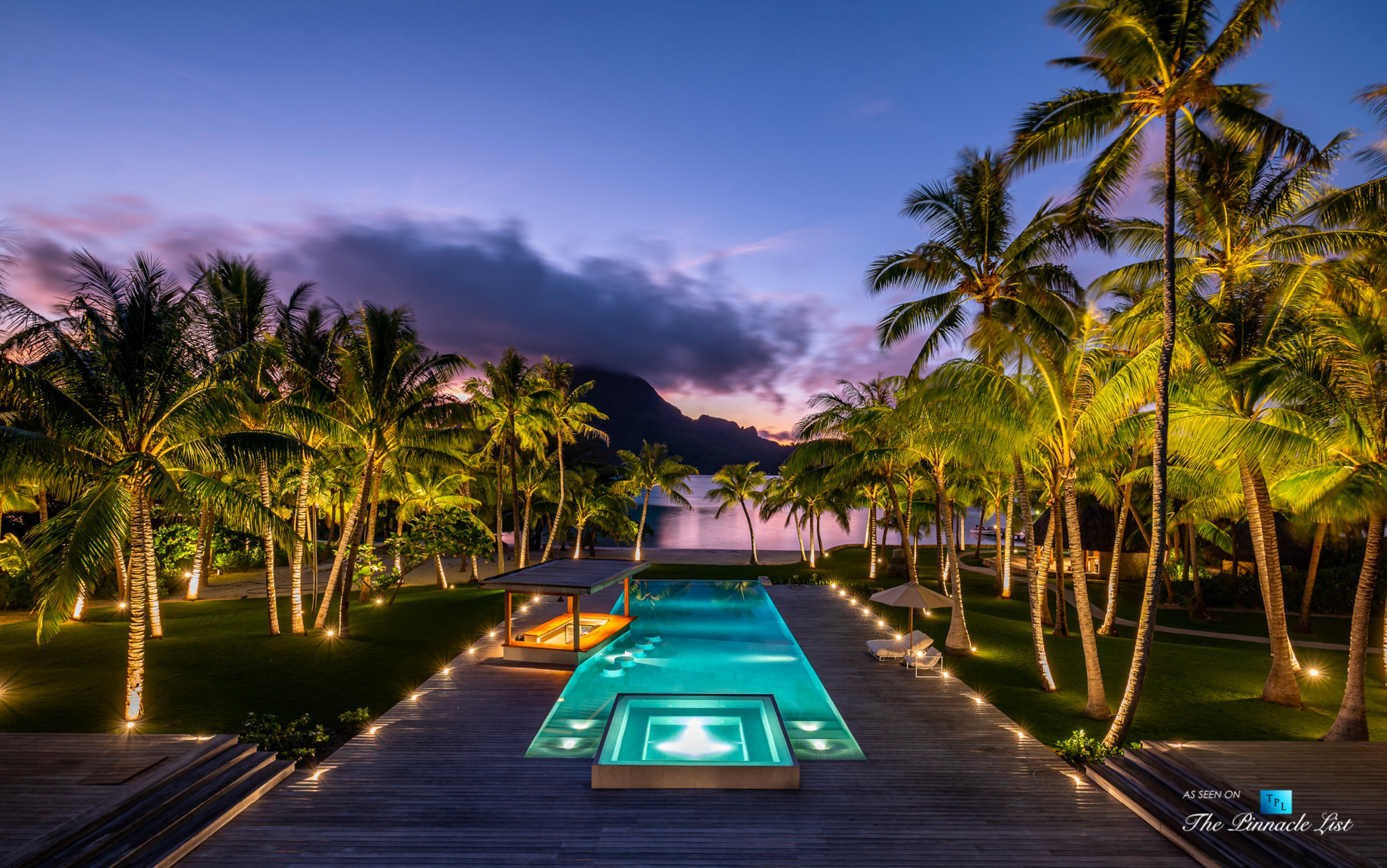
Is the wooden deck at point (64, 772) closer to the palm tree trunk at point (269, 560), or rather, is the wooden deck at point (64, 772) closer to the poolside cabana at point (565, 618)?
the poolside cabana at point (565, 618)

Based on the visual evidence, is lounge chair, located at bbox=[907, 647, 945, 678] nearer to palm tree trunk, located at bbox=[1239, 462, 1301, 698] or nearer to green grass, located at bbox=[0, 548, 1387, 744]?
green grass, located at bbox=[0, 548, 1387, 744]

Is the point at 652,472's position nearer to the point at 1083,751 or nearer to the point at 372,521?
the point at 372,521

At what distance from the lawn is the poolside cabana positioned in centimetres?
825

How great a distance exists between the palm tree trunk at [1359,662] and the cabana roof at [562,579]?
42.1 feet

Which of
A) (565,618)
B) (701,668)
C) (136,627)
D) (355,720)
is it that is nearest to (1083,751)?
(701,668)

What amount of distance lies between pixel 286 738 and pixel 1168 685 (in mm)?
16316

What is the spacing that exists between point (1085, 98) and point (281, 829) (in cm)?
1401

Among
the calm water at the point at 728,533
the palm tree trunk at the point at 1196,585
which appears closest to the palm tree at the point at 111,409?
the palm tree trunk at the point at 1196,585

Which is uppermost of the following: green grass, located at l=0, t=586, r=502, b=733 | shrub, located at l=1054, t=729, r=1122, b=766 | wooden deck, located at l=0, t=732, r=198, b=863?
wooden deck, located at l=0, t=732, r=198, b=863

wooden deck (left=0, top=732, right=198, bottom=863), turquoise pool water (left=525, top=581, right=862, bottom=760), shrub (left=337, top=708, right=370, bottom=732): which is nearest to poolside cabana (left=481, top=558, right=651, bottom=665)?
turquoise pool water (left=525, top=581, right=862, bottom=760)

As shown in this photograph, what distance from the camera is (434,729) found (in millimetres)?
9180

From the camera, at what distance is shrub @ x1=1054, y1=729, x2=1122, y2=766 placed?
821 centimetres

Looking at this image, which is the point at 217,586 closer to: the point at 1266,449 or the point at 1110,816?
the point at 1110,816

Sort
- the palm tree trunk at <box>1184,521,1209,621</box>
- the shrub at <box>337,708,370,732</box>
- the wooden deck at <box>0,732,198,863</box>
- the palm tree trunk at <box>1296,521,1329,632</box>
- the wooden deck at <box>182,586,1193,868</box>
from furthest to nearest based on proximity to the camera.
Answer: the palm tree trunk at <box>1184,521,1209,621</box> < the palm tree trunk at <box>1296,521,1329,632</box> < the shrub at <box>337,708,370,732</box> < the wooden deck at <box>182,586,1193,868</box> < the wooden deck at <box>0,732,198,863</box>
